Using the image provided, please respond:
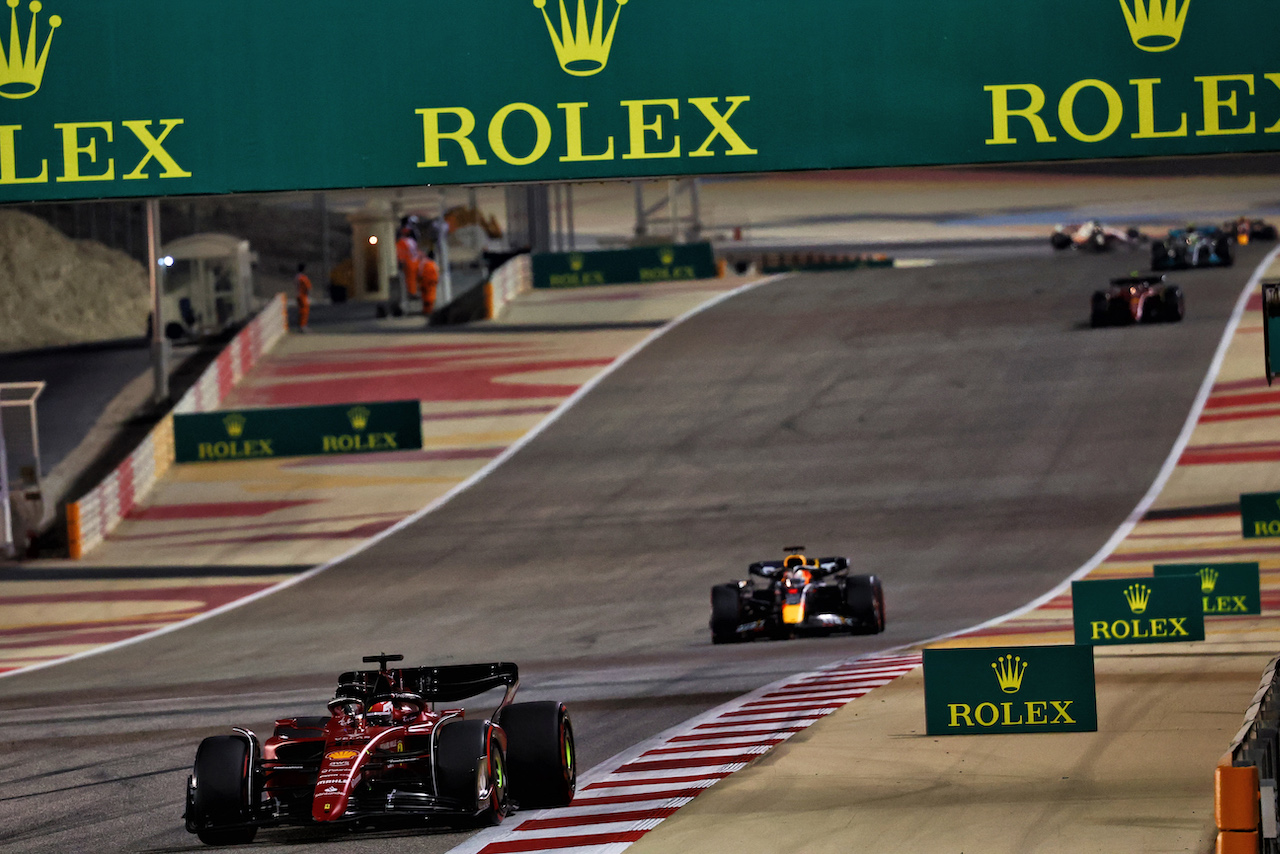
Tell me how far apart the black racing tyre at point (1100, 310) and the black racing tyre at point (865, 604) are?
23.8 metres

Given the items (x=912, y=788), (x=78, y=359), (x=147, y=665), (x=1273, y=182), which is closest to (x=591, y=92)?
(x=912, y=788)

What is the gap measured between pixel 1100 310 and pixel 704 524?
15679 mm

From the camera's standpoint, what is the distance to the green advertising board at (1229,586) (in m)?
19.8

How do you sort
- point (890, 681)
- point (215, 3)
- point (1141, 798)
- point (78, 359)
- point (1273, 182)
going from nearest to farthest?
point (1141, 798) → point (215, 3) → point (890, 681) → point (78, 359) → point (1273, 182)

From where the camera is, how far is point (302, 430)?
111 ft

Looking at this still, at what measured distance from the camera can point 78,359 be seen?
43.5 metres

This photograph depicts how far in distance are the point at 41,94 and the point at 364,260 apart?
5399 centimetres

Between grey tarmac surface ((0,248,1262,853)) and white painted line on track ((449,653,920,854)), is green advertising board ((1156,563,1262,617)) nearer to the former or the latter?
grey tarmac surface ((0,248,1262,853))

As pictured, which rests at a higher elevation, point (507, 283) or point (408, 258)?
point (408, 258)

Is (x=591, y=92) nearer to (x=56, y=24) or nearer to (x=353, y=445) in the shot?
(x=56, y=24)

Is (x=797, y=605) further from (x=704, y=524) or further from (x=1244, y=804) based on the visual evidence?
(x=1244, y=804)

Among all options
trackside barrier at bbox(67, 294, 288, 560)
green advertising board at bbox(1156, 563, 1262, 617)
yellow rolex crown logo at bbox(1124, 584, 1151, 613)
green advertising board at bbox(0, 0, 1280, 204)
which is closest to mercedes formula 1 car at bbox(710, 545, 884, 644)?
green advertising board at bbox(1156, 563, 1262, 617)

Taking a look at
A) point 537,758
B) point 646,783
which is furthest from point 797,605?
point 537,758

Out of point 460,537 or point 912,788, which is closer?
point 912,788
